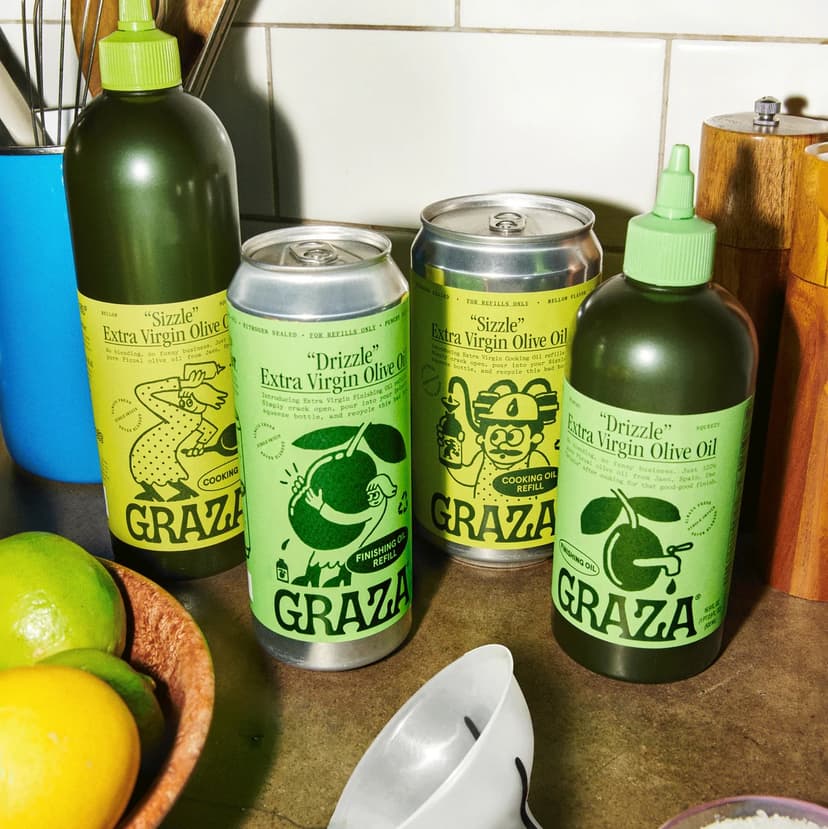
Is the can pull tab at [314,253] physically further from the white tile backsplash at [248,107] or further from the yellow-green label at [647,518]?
the white tile backsplash at [248,107]

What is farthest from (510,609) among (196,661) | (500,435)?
(196,661)

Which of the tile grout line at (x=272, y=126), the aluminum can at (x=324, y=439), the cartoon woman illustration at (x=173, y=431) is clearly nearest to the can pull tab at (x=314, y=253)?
the aluminum can at (x=324, y=439)

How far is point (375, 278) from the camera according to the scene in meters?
0.52

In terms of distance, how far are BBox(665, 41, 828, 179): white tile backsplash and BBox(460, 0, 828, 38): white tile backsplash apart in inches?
0.4

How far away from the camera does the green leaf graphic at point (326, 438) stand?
0.54m

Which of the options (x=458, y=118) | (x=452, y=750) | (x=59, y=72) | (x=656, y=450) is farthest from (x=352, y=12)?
(x=452, y=750)

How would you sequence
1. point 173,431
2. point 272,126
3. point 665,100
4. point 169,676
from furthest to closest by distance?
point 272,126, point 665,100, point 173,431, point 169,676

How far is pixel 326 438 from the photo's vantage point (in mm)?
540

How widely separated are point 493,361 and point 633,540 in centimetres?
14

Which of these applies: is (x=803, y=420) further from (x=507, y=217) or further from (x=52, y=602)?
(x=52, y=602)

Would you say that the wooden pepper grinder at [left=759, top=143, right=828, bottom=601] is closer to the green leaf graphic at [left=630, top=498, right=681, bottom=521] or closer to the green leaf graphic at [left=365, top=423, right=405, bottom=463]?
the green leaf graphic at [left=630, top=498, right=681, bottom=521]

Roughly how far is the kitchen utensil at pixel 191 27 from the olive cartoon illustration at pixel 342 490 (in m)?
0.33

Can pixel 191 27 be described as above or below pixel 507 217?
above

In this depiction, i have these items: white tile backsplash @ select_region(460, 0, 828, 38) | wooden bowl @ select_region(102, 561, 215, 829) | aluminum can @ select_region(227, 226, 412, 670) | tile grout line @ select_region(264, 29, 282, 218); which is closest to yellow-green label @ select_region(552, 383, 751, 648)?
aluminum can @ select_region(227, 226, 412, 670)
